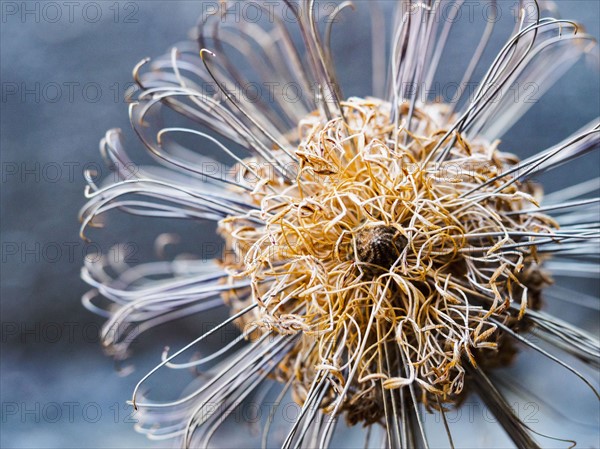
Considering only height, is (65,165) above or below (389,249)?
above

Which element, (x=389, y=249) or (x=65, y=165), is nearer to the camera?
(x=389, y=249)

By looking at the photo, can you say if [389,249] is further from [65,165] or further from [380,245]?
[65,165]

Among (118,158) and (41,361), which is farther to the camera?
(41,361)

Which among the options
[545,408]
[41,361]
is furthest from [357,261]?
[41,361]

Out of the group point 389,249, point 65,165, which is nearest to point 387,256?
point 389,249

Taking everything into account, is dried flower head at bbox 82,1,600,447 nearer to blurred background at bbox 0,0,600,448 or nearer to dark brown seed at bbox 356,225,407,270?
dark brown seed at bbox 356,225,407,270

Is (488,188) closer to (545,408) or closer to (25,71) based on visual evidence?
(545,408)
